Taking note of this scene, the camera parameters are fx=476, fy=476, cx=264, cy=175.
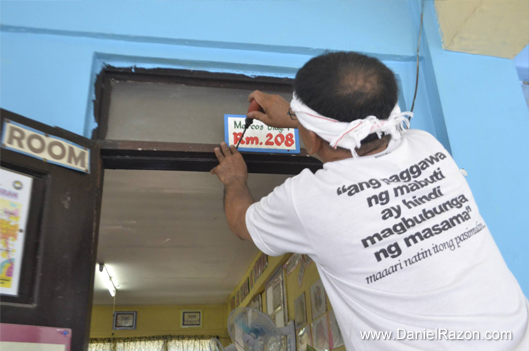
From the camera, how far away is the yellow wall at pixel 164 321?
31.9 feet

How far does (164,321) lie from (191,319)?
1.86 ft

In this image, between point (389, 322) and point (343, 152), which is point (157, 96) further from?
point (389, 322)

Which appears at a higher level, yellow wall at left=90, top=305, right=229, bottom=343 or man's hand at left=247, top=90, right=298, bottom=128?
man's hand at left=247, top=90, right=298, bottom=128

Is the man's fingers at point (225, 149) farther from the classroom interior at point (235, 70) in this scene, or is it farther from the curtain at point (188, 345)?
the curtain at point (188, 345)

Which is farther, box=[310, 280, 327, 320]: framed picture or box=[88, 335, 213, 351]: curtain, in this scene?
box=[88, 335, 213, 351]: curtain

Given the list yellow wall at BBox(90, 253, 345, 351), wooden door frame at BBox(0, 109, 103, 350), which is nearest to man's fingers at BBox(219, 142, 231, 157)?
wooden door frame at BBox(0, 109, 103, 350)

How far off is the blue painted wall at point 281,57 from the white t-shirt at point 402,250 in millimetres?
810

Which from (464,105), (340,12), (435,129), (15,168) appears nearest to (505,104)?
(464,105)

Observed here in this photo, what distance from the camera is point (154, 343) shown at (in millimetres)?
9953

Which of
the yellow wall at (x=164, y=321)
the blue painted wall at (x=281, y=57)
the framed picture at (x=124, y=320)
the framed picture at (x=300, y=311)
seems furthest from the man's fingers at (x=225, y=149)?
the framed picture at (x=124, y=320)

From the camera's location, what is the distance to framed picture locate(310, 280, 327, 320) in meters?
3.97

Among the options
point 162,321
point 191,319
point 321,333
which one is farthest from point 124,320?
point 321,333

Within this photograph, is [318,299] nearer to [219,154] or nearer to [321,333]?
[321,333]

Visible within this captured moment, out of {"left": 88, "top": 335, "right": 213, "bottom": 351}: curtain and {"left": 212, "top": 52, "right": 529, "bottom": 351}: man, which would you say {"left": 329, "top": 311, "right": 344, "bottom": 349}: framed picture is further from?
{"left": 88, "top": 335, "right": 213, "bottom": 351}: curtain
